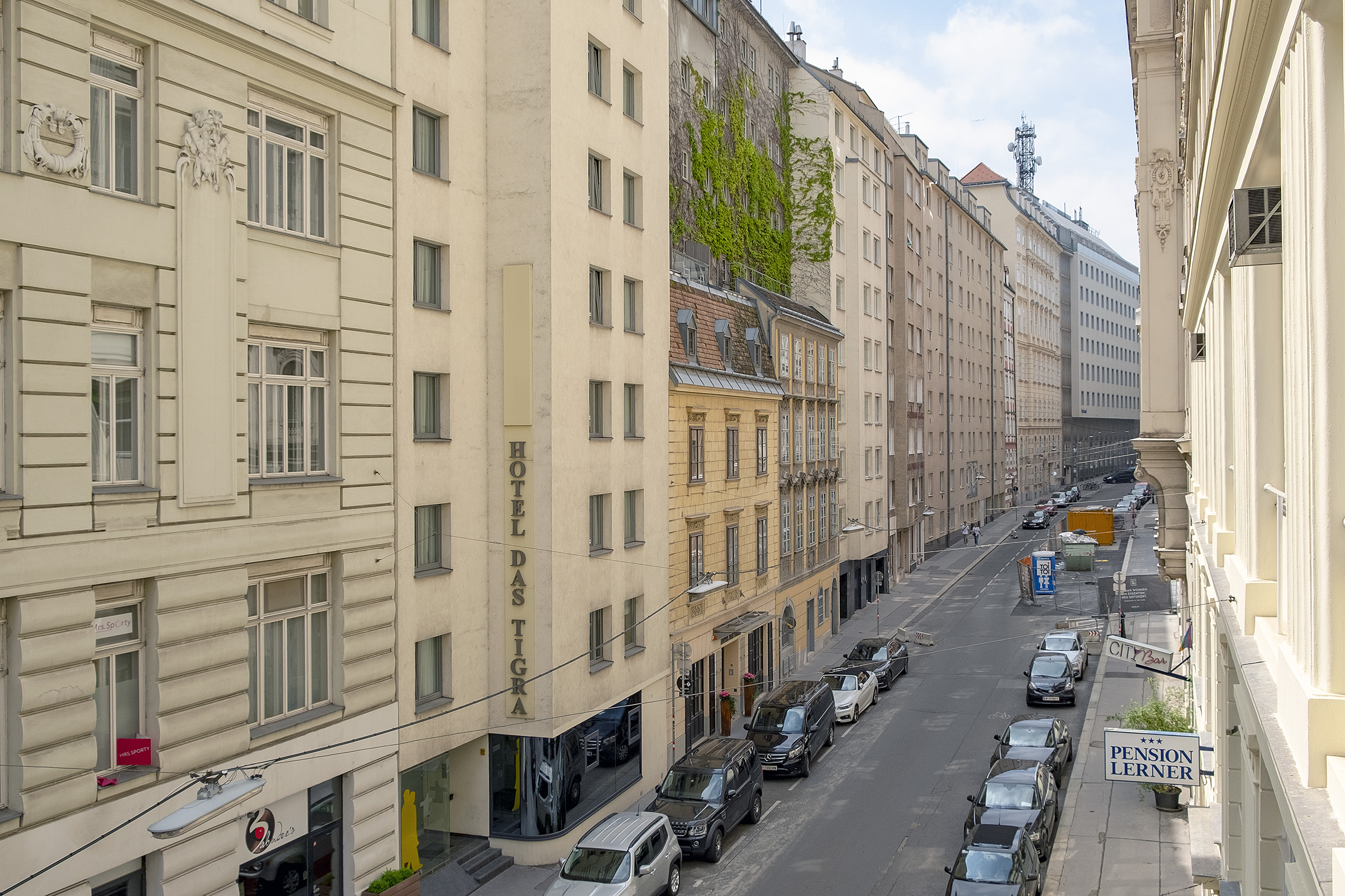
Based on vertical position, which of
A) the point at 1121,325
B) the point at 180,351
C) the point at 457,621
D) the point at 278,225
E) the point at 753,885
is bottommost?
the point at 753,885

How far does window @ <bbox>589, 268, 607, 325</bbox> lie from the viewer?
81.6 feet

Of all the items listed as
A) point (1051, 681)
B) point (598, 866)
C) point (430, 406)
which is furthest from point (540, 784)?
point (1051, 681)

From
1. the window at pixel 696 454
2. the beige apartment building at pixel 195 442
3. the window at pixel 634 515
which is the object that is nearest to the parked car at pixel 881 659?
the window at pixel 696 454

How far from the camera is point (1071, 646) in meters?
38.8

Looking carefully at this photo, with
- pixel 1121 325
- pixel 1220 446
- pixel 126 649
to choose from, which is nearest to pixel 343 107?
pixel 126 649

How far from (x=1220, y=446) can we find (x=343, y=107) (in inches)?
572

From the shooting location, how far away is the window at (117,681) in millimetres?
13727

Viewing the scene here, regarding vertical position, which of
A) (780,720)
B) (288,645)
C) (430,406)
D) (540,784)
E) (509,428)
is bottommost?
(780,720)

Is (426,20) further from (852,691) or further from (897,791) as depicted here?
(852,691)

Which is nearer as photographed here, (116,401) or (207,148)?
(116,401)

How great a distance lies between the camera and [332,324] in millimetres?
17625

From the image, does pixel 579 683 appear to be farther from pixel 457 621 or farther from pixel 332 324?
pixel 332 324

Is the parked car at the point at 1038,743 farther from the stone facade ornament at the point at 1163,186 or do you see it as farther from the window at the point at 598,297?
the stone facade ornament at the point at 1163,186

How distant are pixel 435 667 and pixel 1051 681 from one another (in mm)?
21957
